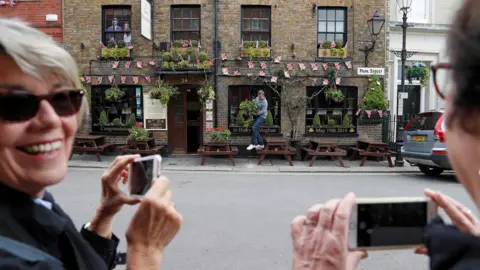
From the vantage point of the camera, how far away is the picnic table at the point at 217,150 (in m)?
12.3

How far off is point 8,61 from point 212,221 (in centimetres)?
500

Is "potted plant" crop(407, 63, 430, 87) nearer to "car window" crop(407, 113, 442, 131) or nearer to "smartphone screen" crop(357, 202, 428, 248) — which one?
"car window" crop(407, 113, 442, 131)

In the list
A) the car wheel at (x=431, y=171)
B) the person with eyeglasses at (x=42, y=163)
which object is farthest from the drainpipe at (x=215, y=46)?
the person with eyeglasses at (x=42, y=163)

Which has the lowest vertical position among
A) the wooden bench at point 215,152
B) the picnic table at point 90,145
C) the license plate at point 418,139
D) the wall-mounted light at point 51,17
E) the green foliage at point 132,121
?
the wooden bench at point 215,152

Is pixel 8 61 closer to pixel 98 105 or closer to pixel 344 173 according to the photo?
pixel 344 173

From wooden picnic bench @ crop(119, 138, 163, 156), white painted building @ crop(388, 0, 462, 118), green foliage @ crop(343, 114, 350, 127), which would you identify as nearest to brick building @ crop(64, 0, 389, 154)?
green foliage @ crop(343, 114, 350, 127)

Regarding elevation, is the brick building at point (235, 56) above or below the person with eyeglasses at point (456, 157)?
above

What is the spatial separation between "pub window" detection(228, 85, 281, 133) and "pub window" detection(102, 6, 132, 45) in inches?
167

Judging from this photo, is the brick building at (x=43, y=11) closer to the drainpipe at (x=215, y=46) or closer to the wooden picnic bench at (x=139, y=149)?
the wooden picnic bench at (x=139, y=149)

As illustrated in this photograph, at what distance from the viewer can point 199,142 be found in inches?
565

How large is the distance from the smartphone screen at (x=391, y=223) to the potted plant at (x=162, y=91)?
12.4 metres

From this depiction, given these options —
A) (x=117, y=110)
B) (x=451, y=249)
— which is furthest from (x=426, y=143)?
(x=117, y=110)

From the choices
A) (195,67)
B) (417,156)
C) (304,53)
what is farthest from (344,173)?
(195,67)

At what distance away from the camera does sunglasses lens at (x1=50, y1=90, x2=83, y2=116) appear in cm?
123
